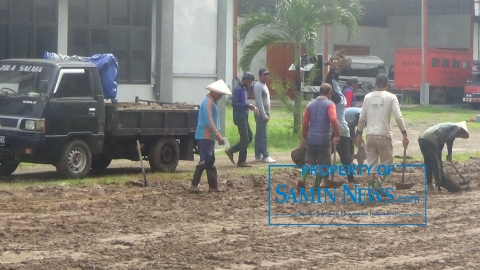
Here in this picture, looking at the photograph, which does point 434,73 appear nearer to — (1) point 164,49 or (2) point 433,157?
(1) point 164,49

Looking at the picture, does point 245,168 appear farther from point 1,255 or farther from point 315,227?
point 1,255

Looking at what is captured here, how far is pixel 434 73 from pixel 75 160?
3280cm

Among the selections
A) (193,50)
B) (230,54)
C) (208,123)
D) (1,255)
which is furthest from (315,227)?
(230,54)

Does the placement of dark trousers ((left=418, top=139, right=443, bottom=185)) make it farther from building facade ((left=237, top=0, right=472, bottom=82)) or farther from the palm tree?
building facade ((left=237, top=0, right=472, bottom=82))

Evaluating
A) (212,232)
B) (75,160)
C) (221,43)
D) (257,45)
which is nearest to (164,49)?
(221,43)

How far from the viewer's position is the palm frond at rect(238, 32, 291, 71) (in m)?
21.9

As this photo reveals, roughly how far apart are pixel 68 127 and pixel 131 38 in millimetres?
7167

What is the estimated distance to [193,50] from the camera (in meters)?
20.6

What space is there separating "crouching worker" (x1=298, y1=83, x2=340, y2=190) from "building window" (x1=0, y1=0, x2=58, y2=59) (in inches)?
338

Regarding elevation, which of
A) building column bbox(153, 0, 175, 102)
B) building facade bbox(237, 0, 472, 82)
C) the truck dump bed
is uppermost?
building facade bbox(237, 0, 472, 82)

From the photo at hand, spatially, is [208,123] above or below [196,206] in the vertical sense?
above

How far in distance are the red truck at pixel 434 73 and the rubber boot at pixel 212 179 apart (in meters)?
31.8

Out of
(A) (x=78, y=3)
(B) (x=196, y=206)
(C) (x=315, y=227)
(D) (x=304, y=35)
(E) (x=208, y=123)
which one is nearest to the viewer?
(C) (x=315, y=227)

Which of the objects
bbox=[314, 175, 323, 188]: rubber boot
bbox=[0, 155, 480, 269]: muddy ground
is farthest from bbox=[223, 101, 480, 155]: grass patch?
bbox=[0, 155, 480, 269]: muddy ground
